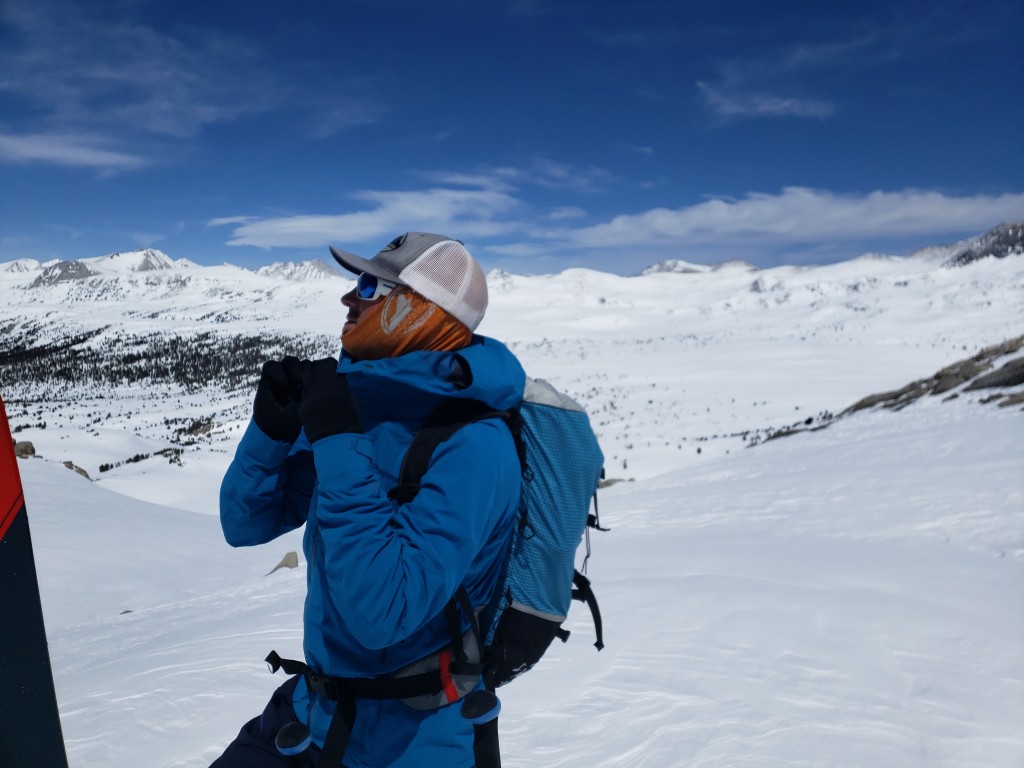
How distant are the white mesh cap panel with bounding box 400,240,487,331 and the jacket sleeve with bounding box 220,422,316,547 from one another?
1.68 feet

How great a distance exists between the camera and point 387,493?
1.42 metres

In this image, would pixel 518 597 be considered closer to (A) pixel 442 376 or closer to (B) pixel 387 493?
(B) pixel 387 493

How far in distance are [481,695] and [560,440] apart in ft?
2.00

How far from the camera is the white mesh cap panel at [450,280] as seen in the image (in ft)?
4.86

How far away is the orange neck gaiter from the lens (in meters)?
1.46

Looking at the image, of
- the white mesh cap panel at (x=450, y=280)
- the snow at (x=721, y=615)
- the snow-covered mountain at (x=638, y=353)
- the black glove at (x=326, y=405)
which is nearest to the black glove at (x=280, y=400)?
the black glove at (x=326, y=405)

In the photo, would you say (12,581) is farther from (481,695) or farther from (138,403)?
(138,403)

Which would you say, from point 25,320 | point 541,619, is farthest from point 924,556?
point 25,320

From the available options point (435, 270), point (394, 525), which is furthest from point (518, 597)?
point (435, 270)

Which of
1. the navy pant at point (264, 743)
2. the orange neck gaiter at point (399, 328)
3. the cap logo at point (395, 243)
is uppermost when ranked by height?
the cap logo at point (395, 243)

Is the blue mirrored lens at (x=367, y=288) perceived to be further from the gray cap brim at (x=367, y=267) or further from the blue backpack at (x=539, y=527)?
the blue backpack at (x=539, y=527)

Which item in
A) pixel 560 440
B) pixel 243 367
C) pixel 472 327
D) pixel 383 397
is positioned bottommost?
pixel 560 440

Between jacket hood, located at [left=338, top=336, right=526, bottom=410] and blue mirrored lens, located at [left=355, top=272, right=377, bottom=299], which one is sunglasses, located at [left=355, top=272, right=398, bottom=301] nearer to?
blue mirrored lens, located at [left=355, top=272, right=377, bottom=299]

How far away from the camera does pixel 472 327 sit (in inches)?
61.4
